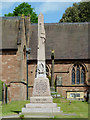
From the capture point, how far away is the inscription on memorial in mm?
14414

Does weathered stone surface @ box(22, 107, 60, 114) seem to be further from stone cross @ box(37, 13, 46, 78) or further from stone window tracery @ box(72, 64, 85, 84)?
stone window tracery @ box(72, 64, 85, 84)

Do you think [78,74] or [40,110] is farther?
[78,74]

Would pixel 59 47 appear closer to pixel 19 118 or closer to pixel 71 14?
pixel 71 14

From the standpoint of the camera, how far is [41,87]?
47.6ft

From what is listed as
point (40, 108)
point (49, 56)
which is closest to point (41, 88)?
point (40, 108)

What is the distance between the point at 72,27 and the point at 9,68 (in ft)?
41.8

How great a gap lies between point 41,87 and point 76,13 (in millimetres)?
38766

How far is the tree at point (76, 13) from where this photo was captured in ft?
165

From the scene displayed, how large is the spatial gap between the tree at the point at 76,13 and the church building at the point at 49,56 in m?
12.6

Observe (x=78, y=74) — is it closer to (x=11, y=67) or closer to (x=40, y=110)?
(x=11, y=67)

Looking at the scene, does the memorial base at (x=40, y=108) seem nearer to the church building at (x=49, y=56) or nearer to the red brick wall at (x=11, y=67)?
the church building at (x=49, y=56)

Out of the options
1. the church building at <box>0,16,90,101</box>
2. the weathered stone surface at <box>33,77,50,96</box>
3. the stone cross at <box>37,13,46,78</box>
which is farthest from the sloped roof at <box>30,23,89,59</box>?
the weathered stone surface at <box>33,77,50,96</box>

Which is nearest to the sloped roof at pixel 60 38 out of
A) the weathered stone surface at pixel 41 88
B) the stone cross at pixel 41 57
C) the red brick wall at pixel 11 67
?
the red brick wall at pixel 11 67

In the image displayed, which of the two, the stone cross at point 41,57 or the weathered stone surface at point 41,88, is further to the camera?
the stone cross at point 41,57
